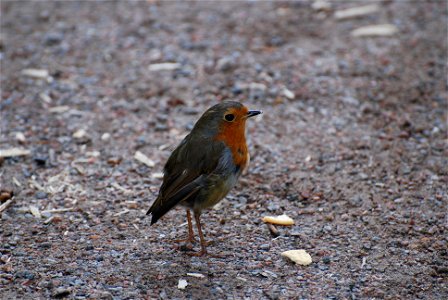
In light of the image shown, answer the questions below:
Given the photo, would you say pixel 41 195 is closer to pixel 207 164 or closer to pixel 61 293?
pixel 61 293

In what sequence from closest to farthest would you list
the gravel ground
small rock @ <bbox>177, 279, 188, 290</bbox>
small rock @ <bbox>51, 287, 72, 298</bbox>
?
small rock @ <bbox>51, 287, 72, 298</bbox>, small rock @ <bbox>177, 279, 188, 290</bbox>, the gravel ground

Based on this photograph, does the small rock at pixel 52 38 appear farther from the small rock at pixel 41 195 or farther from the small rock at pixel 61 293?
the small rock at pixel 61 293

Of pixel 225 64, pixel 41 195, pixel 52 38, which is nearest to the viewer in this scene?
pixel 41 195

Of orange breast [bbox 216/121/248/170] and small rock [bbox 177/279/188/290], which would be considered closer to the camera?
small rock [bbox 177/279/188/290]

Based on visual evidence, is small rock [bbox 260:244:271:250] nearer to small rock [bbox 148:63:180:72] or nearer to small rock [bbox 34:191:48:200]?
small rock [bbox 34:191:48:200]

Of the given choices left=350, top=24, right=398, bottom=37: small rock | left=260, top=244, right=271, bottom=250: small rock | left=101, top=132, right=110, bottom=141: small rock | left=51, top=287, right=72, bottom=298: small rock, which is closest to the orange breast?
left=260, top=244, right=271, bottom=250: small rock

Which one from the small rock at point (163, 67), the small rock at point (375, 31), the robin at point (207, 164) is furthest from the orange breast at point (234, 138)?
the small rock at point (375, 31)

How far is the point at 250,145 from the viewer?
584cm

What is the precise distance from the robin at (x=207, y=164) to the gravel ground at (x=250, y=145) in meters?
Result: 0.38

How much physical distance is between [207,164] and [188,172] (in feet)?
0.45

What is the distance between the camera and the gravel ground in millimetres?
4172

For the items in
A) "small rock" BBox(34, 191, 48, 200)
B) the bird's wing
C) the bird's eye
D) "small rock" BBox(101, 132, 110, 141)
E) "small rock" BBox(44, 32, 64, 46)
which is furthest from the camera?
"small rock" BBox(44, 32, 64, 46)

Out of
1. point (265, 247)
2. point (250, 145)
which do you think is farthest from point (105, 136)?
point (265, 247)

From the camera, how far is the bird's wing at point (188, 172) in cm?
427
